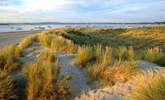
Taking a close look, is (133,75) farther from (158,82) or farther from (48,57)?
(48,57)

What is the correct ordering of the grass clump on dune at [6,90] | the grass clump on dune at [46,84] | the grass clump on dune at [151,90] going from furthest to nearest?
1. the grass clump on dune at [46,84]
2. the grass clump on dune at [6,90]
3. the grass clump on dune at [151,90]

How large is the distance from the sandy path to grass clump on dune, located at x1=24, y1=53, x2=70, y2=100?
376 mm

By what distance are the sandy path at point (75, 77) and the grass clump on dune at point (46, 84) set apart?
0.38 metres

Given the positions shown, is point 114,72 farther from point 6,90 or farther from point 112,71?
point 6,90

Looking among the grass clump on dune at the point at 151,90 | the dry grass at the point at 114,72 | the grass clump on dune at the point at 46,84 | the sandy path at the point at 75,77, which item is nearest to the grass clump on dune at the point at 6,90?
the grass clump on dune at the point at 46,84

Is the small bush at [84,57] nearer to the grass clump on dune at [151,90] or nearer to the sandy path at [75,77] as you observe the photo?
the sandy path at [75,77]

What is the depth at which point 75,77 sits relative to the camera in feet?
28.0

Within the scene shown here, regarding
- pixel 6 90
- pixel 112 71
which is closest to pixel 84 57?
pixel 112 71

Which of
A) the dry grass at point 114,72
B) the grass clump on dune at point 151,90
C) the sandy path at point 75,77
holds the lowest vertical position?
the sandy path at point 75,77

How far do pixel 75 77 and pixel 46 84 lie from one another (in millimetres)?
1733

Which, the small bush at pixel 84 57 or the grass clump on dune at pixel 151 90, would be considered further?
the small bush at pixel 84 57

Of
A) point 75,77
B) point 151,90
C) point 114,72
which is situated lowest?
point 75,77

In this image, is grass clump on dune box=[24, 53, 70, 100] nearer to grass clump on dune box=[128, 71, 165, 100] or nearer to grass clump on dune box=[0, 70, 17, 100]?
grass clump on dune box=[0, 70, 17, 100]

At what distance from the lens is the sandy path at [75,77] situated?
7.63 meters
